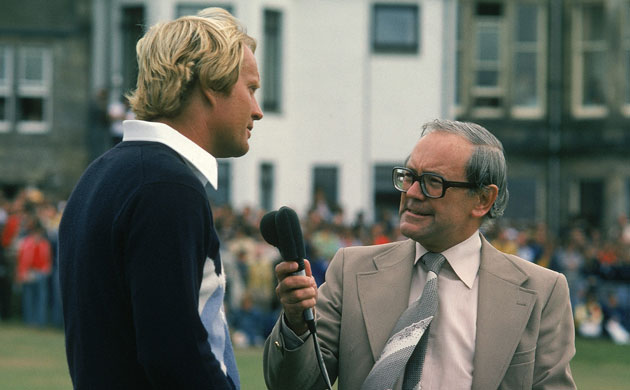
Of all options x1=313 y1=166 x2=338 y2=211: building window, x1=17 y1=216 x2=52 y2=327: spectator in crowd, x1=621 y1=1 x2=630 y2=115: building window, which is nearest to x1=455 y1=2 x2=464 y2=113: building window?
x1=621 y1=1 x2=630 y2=115: building window

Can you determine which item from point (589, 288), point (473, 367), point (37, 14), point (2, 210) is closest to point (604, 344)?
point (589, 288)

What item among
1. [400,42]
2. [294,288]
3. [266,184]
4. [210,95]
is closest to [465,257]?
[294,288]

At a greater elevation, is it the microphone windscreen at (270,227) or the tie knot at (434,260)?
the microphone windscreen at (270,227)

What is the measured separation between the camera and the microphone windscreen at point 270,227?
138 inches

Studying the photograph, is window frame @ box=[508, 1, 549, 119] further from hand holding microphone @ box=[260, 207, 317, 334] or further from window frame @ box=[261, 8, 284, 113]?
hand holding microphone @ box=[260, 207, 317, 334]

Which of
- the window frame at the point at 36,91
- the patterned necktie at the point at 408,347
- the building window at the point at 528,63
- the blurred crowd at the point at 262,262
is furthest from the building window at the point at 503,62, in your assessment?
the patterned necktie at the point at 408,347

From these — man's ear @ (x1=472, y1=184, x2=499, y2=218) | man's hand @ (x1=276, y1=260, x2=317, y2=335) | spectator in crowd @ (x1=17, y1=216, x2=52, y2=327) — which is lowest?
spectator in crowd @ (x1=17, y1=216, x2=52, y2=327)

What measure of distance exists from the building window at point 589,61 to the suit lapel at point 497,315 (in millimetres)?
28783

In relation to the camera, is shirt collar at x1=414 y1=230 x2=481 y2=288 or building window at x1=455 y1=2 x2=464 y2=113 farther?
building window at x1=455 y1=2 x2=464 y2=113

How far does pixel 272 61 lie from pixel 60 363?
14.6 m

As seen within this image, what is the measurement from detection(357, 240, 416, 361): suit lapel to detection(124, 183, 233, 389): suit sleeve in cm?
113

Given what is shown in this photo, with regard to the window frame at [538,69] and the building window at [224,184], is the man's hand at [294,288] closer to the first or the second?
the building window at [224,184]

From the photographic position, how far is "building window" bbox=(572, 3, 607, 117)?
105 feet

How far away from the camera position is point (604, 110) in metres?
31.9
